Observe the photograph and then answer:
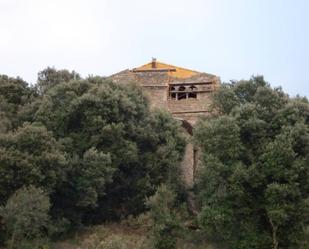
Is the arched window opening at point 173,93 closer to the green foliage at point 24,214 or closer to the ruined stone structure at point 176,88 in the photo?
the ruined stone structure at point 176,88

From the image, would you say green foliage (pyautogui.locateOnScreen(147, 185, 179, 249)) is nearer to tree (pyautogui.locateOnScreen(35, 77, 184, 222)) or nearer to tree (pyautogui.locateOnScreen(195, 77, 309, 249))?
tree (pyautogui.locateOnScreen(195, 77, 309, 249))

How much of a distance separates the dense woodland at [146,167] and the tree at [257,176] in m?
0.05

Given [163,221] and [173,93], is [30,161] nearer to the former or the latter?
[163,221]

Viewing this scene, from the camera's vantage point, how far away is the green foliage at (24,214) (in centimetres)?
2203

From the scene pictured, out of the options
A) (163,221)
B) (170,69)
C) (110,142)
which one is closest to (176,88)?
(170,69)

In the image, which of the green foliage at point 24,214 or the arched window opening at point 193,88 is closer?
the green foliage at point 24,214

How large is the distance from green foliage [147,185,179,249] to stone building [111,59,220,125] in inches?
439

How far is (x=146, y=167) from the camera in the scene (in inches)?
1106

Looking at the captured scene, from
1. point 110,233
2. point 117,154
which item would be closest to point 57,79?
point 117,154

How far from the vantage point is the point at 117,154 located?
27.0m

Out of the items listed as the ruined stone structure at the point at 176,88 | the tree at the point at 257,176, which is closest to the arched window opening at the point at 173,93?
the ruined stone structure at the point at 176,88

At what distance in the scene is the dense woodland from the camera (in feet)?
77.7

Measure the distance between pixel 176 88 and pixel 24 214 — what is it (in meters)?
17.0

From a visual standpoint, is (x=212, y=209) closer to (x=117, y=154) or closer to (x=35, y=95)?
(x=117, y=154)
